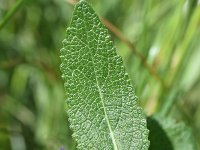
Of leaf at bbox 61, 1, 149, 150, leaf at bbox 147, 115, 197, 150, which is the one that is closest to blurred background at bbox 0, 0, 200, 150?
leaf at bbox 147, 115, 197, 150

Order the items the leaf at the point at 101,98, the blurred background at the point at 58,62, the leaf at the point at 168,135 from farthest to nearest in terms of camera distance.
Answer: the blurred background at the point at 58,62
the leaf at the point at 168,135
the leaf at the point at 101,98

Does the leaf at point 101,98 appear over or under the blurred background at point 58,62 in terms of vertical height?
under

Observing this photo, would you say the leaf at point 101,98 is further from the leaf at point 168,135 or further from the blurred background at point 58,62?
the blurred background at point 58,62

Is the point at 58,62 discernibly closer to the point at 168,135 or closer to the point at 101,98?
the point at 168,135

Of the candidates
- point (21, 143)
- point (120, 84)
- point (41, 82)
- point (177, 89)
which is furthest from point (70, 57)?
point (41, 82)

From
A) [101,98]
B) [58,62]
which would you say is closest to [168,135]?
[101,98]

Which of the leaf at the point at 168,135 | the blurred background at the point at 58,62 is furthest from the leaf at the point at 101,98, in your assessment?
the blurred background at the point at 58,62
